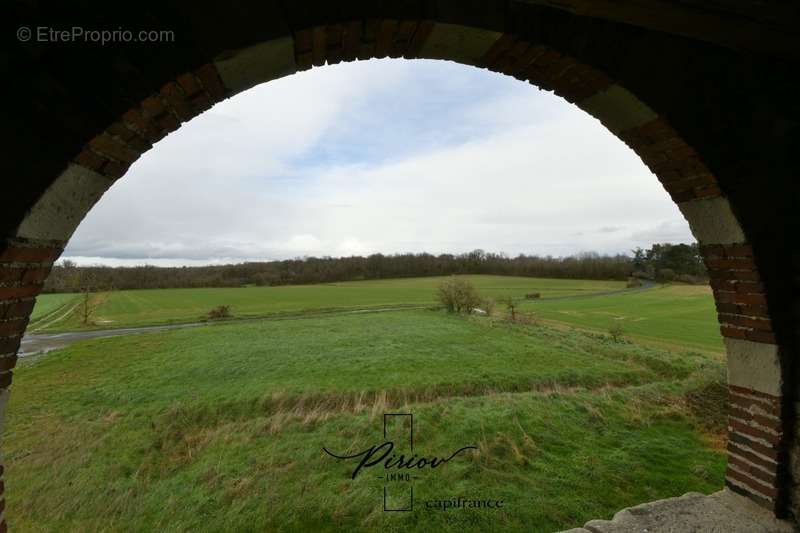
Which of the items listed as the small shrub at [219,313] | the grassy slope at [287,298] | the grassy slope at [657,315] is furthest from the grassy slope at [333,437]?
the grassy slope at [287,298]

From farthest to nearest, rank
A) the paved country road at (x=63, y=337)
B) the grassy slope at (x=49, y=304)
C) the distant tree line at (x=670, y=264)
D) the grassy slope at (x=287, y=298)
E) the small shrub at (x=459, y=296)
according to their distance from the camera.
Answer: the distant tree line at (x=670, y=264) → the grassy slope at (x=49, y=304) → the grassy slope at (x=287, y=298) → the small shrub at (x=459, y=296) → the paved country road at (x=63, y=337)

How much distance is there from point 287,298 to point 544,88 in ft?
167

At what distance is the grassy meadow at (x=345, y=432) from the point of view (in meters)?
6.73

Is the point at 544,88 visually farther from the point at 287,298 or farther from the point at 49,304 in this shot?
the point at 49,304

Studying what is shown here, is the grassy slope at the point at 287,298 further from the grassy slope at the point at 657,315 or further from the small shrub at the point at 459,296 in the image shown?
the grassy slope at the point at 657,315

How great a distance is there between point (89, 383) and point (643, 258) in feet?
238

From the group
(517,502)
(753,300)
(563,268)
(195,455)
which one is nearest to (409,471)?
(517,502)

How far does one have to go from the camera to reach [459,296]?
33281 mm

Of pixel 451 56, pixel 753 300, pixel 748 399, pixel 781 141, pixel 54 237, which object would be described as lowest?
pixel 748 399

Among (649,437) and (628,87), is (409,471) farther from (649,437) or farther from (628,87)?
(628,87)

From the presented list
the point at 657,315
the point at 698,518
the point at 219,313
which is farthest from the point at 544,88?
the point at 219,313

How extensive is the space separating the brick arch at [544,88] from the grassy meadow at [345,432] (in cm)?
413

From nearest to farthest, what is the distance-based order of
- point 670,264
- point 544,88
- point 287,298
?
point 544,88 < point 287,298 < point 670,264

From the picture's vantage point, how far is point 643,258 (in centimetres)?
6612
